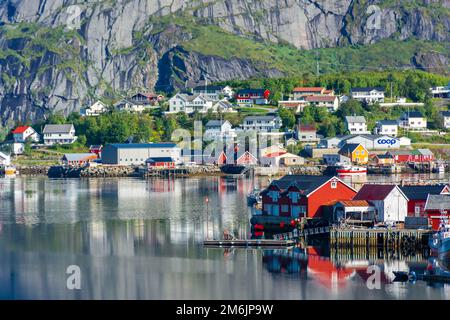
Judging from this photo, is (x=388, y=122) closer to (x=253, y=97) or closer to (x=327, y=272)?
(x=253, y=97)

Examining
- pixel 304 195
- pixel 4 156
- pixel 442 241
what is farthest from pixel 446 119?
pixel 442 241

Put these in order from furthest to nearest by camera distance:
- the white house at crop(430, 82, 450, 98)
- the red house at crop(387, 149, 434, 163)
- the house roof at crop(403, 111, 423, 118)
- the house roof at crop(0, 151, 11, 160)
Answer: the white house at crop(430, 82, 450, 98), the house roof at crop(403, 111, 423, 118), the house roof at crop(0, 151, 11, 160), the red house at crop(387, 149, 434, 163)

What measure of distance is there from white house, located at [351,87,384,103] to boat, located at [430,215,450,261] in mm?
70997

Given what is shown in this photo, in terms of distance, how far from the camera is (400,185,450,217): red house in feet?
139

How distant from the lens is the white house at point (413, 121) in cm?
10075

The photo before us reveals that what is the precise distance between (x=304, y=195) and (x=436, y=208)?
506 cm

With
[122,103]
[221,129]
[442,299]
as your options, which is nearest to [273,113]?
[221,129]

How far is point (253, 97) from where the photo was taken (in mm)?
111688

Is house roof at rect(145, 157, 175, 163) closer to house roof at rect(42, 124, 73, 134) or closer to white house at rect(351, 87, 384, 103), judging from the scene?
house roof at rect(42, 124, 73, 134)

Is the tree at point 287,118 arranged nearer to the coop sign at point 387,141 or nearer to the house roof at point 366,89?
the coop sign at point 387,141

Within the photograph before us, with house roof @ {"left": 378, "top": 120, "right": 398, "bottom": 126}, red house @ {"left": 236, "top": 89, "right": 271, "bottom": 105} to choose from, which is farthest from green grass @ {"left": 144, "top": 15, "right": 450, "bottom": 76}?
house roof @ {"left": 378, "top": 120, "right": 398, "bottom": 126}

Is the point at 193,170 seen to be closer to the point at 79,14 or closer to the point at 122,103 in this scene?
the point at 122,103

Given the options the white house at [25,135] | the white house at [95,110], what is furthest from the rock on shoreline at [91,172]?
the white house at [95,110]
